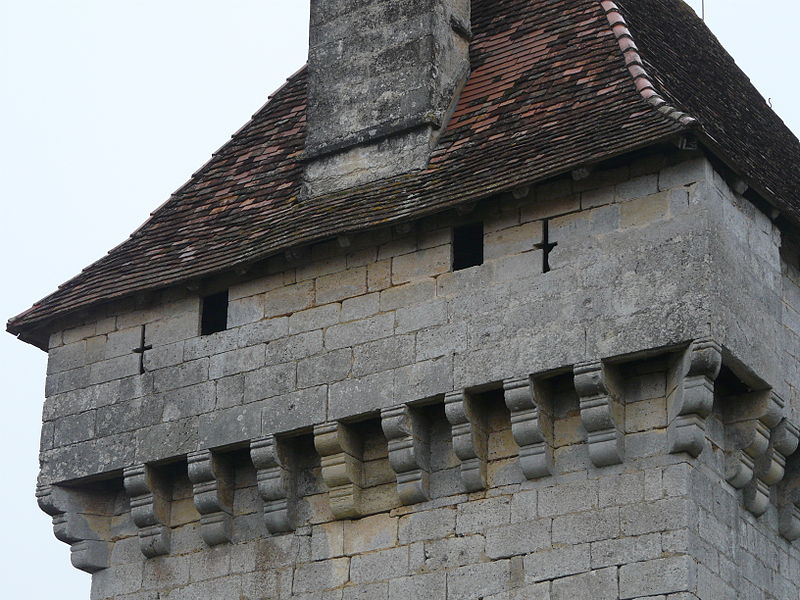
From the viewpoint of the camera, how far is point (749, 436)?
15219mm

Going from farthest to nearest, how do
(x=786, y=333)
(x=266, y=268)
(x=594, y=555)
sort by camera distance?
(x=266, y=268)
(x=786, y=333)
(x=594, y=555)

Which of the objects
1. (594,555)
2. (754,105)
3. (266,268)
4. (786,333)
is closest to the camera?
(594,555)

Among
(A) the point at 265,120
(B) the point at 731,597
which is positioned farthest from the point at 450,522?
(A) the point at 265,120

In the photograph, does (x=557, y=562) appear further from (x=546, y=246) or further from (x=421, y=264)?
(x=421, y=264)

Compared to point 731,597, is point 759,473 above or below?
above

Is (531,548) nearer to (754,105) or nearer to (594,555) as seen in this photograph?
(594,555)

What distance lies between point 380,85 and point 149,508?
389 cm

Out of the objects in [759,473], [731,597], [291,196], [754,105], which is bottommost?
[731,597]

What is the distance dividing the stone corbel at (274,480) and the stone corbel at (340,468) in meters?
0.38

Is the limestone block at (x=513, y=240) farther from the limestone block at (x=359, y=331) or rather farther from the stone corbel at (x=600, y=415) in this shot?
the stone corbel at (x=600, y=415)

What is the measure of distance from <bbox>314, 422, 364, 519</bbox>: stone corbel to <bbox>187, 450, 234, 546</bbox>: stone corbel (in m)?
0.99

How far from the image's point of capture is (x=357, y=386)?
1612cm

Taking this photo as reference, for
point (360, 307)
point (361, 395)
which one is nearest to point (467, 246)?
point (360, 307)

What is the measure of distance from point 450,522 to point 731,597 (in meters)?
2.11
